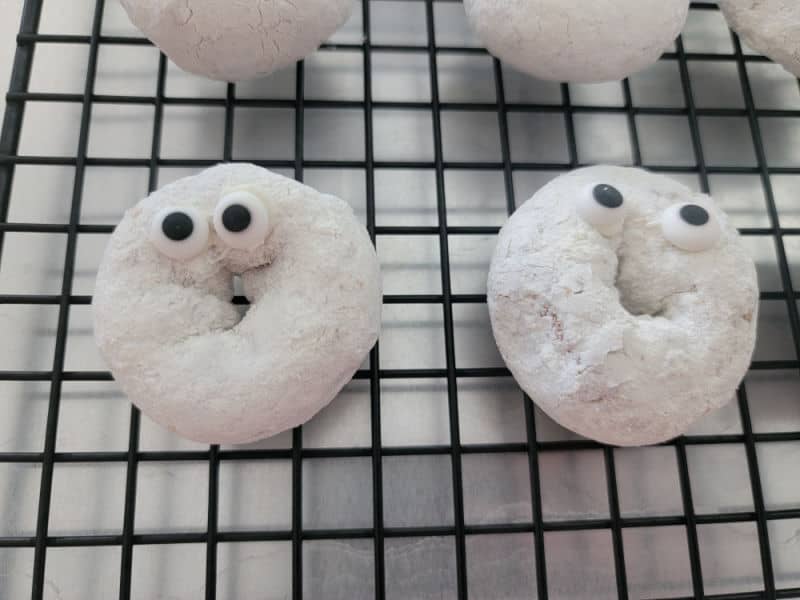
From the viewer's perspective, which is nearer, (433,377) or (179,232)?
(179,232)

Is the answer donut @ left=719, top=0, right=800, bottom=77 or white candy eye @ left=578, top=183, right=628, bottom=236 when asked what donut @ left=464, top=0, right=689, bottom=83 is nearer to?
donut @ left=719, top=0, right=800, bottom=77

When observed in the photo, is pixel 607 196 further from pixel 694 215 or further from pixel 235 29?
pixel 235 29

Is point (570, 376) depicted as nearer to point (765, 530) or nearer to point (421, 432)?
point (421, 432)

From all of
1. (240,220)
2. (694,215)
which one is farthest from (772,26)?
(240,220)

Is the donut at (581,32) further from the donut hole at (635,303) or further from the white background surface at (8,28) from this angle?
the white background surface at (8,28)

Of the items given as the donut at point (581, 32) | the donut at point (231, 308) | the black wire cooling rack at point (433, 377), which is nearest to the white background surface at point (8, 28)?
the black wire cooling rack at point (433, 377)

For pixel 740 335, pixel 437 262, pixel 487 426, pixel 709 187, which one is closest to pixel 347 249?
pixel 437 262
